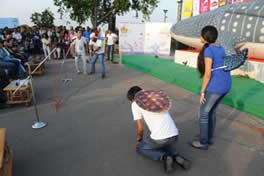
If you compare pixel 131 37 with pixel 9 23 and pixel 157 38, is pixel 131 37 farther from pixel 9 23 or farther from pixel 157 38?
pixel 9 23

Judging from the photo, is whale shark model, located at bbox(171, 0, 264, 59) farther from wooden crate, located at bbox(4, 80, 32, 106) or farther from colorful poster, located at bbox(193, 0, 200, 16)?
colorful poster, located at bbox(193, 0, 200, 16)

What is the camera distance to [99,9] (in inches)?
731

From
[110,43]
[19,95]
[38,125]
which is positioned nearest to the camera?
[38,125]

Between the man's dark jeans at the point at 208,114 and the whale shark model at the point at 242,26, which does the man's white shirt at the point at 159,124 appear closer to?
the man's dark jeans at the point at 208,114

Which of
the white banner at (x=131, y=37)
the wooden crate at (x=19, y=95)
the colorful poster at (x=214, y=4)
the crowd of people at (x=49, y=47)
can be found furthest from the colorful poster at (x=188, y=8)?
the wooden crate at (x=19, y=95)

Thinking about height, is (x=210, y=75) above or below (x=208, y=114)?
above

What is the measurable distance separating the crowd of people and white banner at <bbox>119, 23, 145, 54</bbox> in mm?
483

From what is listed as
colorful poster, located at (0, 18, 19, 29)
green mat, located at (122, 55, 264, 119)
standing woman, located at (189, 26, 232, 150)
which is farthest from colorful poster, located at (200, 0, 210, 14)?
colorful poster, located at (0, 18, 19, 29)

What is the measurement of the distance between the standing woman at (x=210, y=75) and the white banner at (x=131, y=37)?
323 inches

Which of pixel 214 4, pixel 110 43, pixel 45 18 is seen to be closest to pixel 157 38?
pixel 110 43

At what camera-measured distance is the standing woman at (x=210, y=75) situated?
7.40ft

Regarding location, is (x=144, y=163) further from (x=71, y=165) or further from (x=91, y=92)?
(x=91, y=92)

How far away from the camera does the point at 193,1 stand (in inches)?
507

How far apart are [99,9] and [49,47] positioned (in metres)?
9.30
